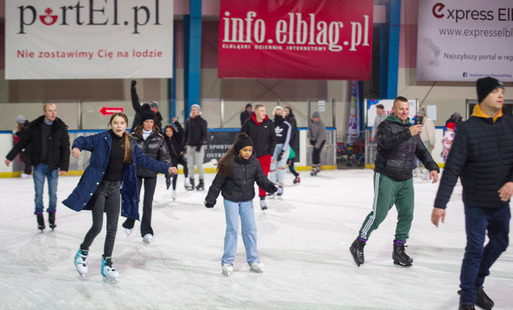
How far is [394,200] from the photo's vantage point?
536cm

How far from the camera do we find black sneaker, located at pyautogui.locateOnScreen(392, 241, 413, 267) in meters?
5.38

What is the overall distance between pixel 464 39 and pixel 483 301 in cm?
1606

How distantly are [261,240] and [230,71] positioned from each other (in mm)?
11195

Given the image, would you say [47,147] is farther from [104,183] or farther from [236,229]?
[236,229]

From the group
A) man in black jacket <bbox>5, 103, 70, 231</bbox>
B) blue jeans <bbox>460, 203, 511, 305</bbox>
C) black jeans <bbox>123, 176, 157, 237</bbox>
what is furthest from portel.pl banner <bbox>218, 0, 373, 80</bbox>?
blue jeans <bbox>460, 203, 511, 305</bbox>

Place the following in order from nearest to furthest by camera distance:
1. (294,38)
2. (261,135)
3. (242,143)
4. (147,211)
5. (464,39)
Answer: (242,143) < (147,211) < (261,135) < (294,38) < (464,39)

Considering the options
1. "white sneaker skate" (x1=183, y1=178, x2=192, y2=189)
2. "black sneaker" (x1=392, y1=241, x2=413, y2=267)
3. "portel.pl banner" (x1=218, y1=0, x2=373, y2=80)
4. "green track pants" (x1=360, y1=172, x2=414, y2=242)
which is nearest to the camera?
"green track pants" (x1=360, y1=172, x2=414, y2=242)

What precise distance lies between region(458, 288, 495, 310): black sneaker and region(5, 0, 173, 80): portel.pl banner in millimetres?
13743

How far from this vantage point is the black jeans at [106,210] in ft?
16.2

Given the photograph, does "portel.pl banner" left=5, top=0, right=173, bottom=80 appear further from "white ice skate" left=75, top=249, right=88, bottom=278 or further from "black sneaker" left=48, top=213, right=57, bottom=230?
"white ice skate" left=75, top=249, right=88, bottom=278

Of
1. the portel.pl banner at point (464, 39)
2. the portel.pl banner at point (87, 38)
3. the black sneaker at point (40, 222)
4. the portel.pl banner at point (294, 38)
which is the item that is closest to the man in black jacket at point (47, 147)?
the black sneaker at point (40, 222)

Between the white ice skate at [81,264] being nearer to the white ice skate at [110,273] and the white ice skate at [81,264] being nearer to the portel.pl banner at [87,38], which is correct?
the white ice skate at [110,273]

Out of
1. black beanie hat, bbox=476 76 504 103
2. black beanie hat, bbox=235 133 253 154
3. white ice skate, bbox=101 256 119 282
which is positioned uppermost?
black beanie hat, bbox=476 76 504 103

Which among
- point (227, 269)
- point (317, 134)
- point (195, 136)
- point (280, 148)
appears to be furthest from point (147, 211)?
point (317, 134)
